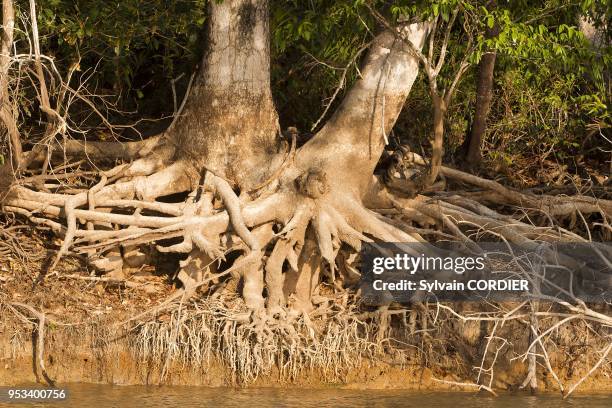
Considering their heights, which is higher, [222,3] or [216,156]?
[222,3]

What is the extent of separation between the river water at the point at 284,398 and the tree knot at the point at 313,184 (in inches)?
66.8

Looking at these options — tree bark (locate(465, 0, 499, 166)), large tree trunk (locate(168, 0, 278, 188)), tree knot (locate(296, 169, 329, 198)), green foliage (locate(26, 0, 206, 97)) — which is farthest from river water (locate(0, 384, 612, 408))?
tree bark (locate(465, 0, 499, 166))

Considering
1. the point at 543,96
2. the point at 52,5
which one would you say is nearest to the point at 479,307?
the point at 543,96

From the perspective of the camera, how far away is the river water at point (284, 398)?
10773 mm

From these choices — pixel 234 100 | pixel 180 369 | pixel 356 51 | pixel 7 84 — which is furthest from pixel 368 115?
pixel 7 84

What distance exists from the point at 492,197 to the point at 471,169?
4.22 ft

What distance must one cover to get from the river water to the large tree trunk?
2.04 metres

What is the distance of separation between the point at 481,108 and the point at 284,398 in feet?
14.2

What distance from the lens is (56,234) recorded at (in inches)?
480

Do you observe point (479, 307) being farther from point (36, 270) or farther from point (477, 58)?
point (36, 270)

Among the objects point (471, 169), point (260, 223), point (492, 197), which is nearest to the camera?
point (260, 223)

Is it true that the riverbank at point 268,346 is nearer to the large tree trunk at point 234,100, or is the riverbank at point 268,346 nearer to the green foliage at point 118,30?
the large tree trunk at point 234,100

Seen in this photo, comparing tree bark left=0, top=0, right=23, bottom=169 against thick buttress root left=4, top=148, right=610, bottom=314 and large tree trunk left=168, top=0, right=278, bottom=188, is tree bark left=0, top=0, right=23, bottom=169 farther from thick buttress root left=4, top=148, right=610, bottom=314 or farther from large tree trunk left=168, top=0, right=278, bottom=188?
large tree trunk left=168, top=0, right=278, bottom=188

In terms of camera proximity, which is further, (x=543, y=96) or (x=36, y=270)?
(x=543, y=96)
